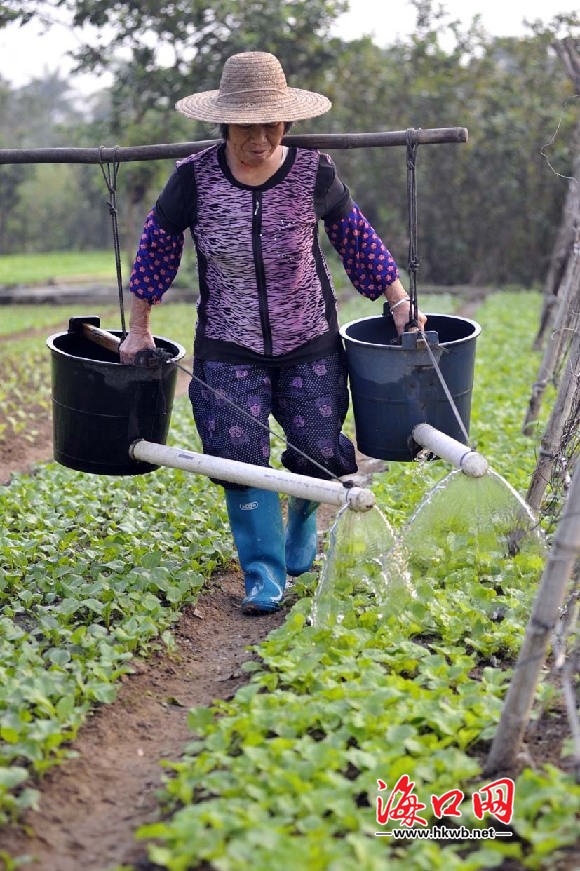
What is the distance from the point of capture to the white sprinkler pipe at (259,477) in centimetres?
325

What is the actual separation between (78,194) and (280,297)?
2970 cm

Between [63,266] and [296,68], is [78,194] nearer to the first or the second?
[63,266]

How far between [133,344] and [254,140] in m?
0.83

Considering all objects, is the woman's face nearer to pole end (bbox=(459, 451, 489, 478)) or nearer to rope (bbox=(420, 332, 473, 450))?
rope (bbox=(420, 332, 473, 450))

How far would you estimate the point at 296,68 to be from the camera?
15.9 metres

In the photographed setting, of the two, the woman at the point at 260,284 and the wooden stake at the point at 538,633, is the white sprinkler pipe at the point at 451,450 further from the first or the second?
the wooden stake at the point at 538,633

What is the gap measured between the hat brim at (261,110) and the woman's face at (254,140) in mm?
43

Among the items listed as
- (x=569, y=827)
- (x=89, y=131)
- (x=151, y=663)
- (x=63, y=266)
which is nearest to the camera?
(x=569, y=827)

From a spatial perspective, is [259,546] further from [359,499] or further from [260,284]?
[260,284]

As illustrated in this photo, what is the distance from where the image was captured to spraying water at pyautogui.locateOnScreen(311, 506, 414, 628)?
332 centimetres

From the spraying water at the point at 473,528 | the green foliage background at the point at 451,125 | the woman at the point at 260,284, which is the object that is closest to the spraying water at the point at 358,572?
the spraying water at the point at 473,528

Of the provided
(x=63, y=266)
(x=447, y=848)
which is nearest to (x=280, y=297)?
(x=447, y=848)

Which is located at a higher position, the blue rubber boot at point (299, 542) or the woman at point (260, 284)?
the woman at point (260, 284)

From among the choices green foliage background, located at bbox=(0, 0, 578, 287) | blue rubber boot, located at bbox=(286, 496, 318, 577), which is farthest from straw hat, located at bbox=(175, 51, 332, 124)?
green foliage background, located at bbox=(0, 0, 578, 287)
